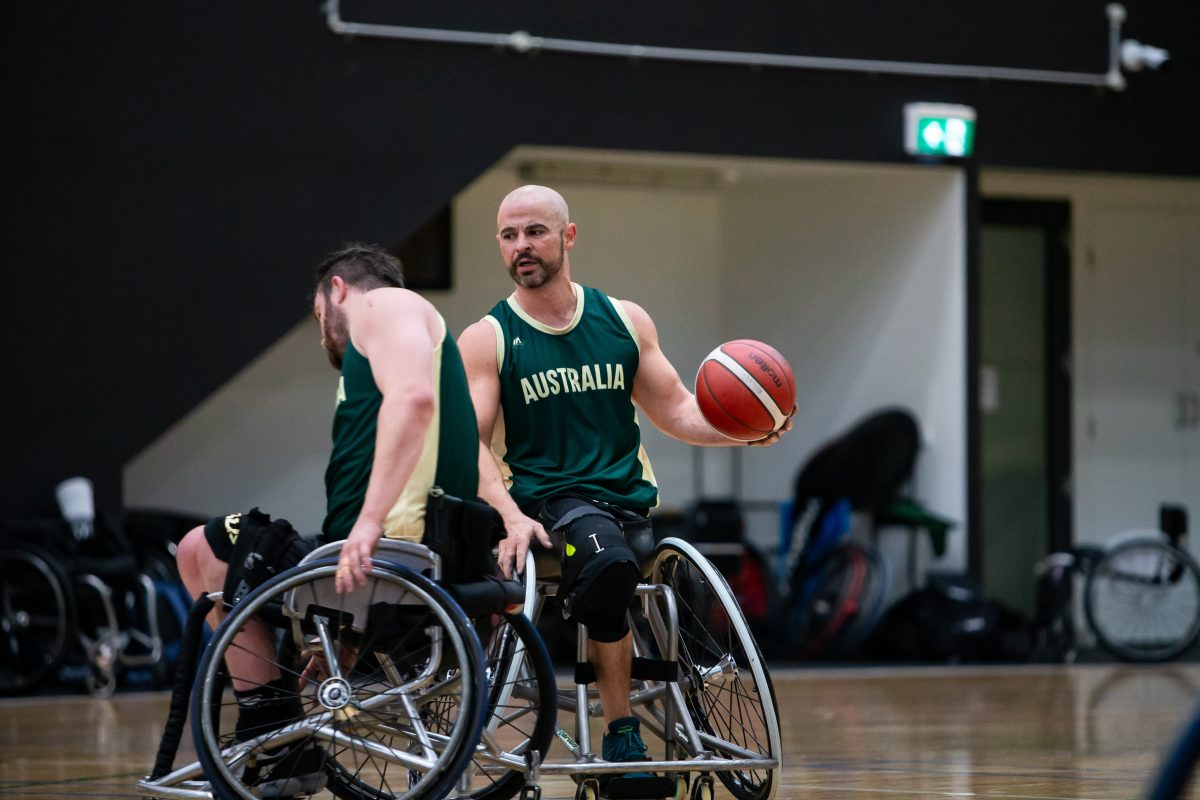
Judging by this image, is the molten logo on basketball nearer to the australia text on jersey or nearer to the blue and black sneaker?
the australia text on jersey

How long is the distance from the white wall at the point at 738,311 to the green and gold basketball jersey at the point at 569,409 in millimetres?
4048

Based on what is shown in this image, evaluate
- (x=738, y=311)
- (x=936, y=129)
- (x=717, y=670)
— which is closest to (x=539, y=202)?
(x=717, y=670)

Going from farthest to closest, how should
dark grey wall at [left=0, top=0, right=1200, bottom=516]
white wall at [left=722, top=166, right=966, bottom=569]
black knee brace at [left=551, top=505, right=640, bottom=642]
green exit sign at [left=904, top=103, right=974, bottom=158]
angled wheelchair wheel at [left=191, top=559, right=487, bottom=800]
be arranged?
white wall at [left=722, top=166, right=966, bottom=569] → green exit sign at [left=904, top=103, right=974, bottom=158] → dark grey wall at [left=0, top=0, right=1200, bottom=516] → black knee brace at [left=551, top=505, right=640, bottom=642] → angled wheelchair wheel at [left=191, top=559, right=487, bottom=800]

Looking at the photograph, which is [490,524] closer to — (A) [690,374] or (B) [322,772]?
(B) [322,772]

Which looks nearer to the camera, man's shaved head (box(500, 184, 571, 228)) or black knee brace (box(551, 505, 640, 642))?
black knee brace (box(551, 505, 640, 642))

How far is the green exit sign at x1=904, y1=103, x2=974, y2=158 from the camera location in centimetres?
811

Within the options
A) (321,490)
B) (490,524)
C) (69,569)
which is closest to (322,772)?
(490,524)

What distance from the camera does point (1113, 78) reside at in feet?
27.8

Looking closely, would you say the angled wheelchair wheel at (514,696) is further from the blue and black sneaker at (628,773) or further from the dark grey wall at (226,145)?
the dark grey wall at (226,145)

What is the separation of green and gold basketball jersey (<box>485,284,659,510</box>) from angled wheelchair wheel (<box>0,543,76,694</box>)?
131 inches

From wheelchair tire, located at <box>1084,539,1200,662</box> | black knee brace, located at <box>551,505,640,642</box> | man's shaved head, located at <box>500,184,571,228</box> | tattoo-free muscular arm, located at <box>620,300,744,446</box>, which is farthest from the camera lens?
wheelchair tire, located at <box>1084,539,1200,662</box>

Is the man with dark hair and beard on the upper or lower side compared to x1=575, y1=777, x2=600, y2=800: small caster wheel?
upper

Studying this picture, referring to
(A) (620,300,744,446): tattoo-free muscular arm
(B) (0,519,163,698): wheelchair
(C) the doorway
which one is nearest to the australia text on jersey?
(A) (620,300,744,446): tattoo-free muscular arm

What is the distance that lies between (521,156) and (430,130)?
1.97ft
